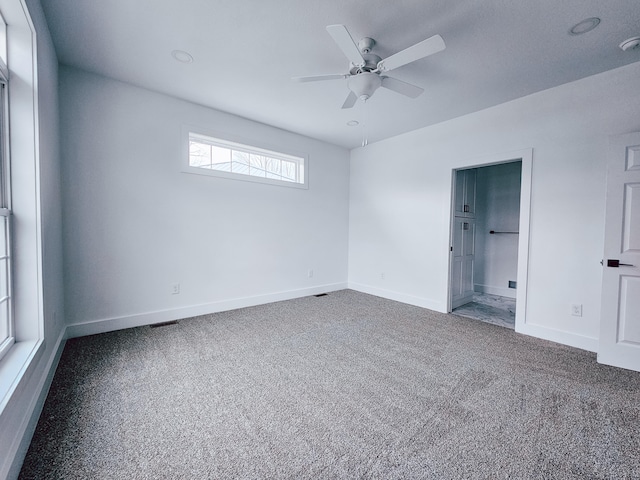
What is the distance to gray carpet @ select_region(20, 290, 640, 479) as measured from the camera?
133 cm

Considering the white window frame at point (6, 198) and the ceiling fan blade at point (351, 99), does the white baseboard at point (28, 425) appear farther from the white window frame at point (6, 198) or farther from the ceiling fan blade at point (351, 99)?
the ceiling fan blade at point (351, 99)

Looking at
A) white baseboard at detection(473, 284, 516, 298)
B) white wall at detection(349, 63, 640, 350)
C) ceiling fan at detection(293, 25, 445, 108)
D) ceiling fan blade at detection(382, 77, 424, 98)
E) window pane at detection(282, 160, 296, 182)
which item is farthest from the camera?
white baseboard at detection(473, 284, 516, 298)

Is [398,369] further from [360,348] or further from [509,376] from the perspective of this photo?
[509,376]

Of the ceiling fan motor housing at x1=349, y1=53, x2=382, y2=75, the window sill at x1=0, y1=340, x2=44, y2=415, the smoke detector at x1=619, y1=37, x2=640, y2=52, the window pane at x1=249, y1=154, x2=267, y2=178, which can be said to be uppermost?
the smoke detector at x1=619, y1=37, x2=640, y2=52

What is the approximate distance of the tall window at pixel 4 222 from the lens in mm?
1662

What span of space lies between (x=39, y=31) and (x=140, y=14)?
0.68m

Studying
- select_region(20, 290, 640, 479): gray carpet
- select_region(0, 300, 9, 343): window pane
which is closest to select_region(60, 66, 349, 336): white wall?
select_region(20, 290, 640, 479): gray carpet

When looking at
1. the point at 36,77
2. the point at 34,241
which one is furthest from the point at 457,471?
the point at 36,77

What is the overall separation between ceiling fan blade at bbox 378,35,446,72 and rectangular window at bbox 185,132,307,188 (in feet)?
8.01

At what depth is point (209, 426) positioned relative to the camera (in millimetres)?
1582

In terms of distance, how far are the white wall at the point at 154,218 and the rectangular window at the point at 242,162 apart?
0.40 ft

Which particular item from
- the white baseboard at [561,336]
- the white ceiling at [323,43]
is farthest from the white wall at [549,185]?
the white ceiling at [323,43]

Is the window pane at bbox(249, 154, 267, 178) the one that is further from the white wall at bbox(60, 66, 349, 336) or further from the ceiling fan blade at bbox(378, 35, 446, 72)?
the ceiling fan blade at bbox(378, 35, 446, 72)

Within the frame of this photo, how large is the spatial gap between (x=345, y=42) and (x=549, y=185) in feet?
8.79
